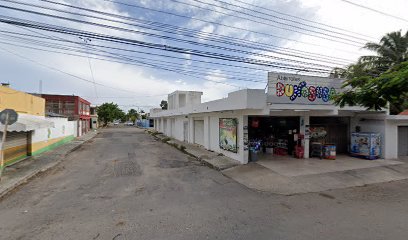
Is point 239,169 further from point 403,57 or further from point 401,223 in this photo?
point 403,57

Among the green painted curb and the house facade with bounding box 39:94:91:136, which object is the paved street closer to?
the green painted curb

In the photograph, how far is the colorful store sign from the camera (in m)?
9.90

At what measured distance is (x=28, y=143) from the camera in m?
12.4

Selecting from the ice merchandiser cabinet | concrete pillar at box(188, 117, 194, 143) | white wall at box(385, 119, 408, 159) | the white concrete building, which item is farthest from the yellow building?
white wall at box(385, 119, 408, 159)

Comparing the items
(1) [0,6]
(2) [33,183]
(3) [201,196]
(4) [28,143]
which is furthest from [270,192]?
(4) [28,143]

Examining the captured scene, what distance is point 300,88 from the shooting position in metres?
10.4

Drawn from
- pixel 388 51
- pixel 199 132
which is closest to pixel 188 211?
pixel 199 132

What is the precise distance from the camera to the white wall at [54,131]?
43.9 ft

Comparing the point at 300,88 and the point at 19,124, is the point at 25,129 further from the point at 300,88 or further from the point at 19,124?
the point at 300,88

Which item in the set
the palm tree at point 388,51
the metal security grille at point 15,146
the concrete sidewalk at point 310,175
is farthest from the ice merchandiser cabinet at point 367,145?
the metal security grille at point 15,146

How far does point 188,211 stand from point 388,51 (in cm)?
2331

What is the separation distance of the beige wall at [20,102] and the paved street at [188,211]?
427 centimetres

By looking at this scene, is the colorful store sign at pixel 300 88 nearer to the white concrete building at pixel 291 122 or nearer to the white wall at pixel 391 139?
the white concrete building at pixel 291 122

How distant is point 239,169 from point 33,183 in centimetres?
794
